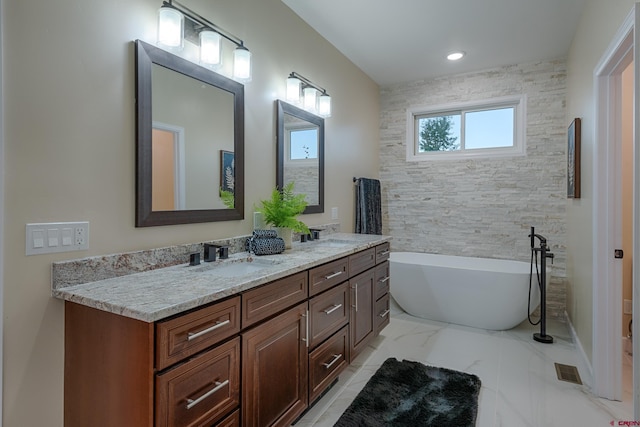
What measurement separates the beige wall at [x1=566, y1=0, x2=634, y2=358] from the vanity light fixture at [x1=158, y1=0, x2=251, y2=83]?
81.1 inches

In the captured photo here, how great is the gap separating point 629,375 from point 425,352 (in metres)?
1.40

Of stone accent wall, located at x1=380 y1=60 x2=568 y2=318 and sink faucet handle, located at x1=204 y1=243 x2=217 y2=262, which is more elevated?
stone accent wall, located at x1=380 y1=60 x2=568 y2=318

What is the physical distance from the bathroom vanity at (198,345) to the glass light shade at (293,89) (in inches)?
51.3

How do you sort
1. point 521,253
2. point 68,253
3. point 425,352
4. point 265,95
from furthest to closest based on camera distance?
point 521,253 → point 425,352 → point 265,95 → point 68,253

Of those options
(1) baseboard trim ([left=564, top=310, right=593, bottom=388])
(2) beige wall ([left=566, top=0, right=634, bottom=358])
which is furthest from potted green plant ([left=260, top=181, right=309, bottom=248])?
(1) baseboard trim ([left=564, top=310, right=593, bottom=388])

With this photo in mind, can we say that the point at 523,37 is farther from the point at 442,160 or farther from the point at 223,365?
the point at 223,365

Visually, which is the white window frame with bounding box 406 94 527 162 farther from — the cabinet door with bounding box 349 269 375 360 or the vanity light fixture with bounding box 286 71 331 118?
the cabinet door with bounding box 349 269 375 360

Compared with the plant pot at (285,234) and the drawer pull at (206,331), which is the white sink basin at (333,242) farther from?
the drawer pull at (206,331)

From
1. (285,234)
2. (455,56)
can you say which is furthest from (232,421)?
(455,56)

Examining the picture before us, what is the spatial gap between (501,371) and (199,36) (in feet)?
9.87

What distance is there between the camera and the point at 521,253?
3740mm

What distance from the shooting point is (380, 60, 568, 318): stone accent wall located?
11.8ft

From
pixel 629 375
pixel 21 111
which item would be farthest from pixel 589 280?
pixel 21 111

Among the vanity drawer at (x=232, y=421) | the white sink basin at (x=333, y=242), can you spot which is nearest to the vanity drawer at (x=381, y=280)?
the white sink basin at (x=333, y=242)
